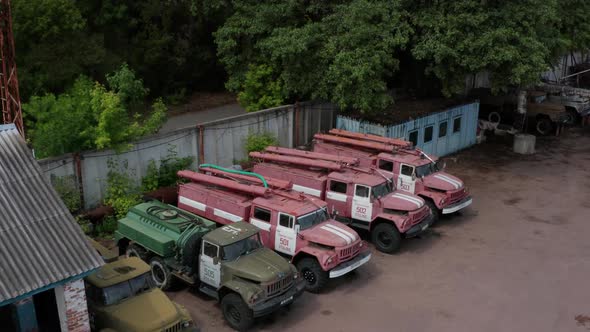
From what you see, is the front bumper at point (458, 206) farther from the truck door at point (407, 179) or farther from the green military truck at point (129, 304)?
the green military truck at point (129, 304)

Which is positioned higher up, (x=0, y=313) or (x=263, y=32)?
(x=263, y=32)

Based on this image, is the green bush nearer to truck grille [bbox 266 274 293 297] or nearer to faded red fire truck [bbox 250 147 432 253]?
faded red fire truck [bbox 250 147 432 253]

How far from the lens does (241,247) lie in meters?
13.2

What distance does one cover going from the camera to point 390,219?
16.4 metres

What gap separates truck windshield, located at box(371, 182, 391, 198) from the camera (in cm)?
1672

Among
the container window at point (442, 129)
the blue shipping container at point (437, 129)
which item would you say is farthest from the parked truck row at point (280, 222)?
the container window at point (442, 129)

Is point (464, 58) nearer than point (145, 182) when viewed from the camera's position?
No

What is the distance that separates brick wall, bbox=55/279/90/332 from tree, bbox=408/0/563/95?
15640 millimetres

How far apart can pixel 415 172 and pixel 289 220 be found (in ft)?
18.4

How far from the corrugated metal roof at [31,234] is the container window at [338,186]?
27.5 ft

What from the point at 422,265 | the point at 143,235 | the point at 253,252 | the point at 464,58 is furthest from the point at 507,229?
the point at 143,235

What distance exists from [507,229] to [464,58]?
7087 mm

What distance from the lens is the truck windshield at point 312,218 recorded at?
1457cm

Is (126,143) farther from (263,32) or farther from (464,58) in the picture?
(464,58)
